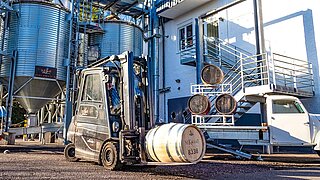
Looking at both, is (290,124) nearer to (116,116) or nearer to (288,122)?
(288,122)

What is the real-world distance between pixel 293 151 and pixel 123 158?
30.2ft

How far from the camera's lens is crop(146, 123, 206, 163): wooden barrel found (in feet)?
16.4

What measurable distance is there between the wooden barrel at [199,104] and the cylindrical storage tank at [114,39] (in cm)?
648

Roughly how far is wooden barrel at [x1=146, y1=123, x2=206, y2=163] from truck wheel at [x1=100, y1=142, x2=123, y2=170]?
1.18 metres

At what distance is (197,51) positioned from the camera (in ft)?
48.8

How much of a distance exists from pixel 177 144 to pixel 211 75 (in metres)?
7.37

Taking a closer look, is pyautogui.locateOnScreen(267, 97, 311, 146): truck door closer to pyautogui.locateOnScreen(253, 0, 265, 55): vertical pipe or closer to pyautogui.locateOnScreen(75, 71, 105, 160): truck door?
pyautogui.locateOnScreen(253, 0, 265, 55): vertical pipe

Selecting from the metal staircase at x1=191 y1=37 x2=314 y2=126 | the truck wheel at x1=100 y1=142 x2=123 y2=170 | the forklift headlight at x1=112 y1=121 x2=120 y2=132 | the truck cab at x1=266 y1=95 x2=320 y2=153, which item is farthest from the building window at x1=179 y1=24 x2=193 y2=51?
the truck wheel at x1=100 y1=142 x2=123 y2=170

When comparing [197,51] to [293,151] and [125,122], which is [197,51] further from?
[125,122]

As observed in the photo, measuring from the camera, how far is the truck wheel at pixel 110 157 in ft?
20.9

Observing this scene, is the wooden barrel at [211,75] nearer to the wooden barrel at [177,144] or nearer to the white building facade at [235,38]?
the white building facade at [235,38]

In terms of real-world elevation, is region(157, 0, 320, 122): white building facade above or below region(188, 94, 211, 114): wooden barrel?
above

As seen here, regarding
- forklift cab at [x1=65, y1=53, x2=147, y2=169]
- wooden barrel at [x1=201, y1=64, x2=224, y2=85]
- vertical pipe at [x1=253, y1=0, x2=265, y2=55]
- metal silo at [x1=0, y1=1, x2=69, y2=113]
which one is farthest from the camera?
metal silo at [x1=0, y1=1, x2=69, y2=113]

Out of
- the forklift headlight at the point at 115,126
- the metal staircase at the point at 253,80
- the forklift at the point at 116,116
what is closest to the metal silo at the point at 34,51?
the forklift at the point at 116,116
